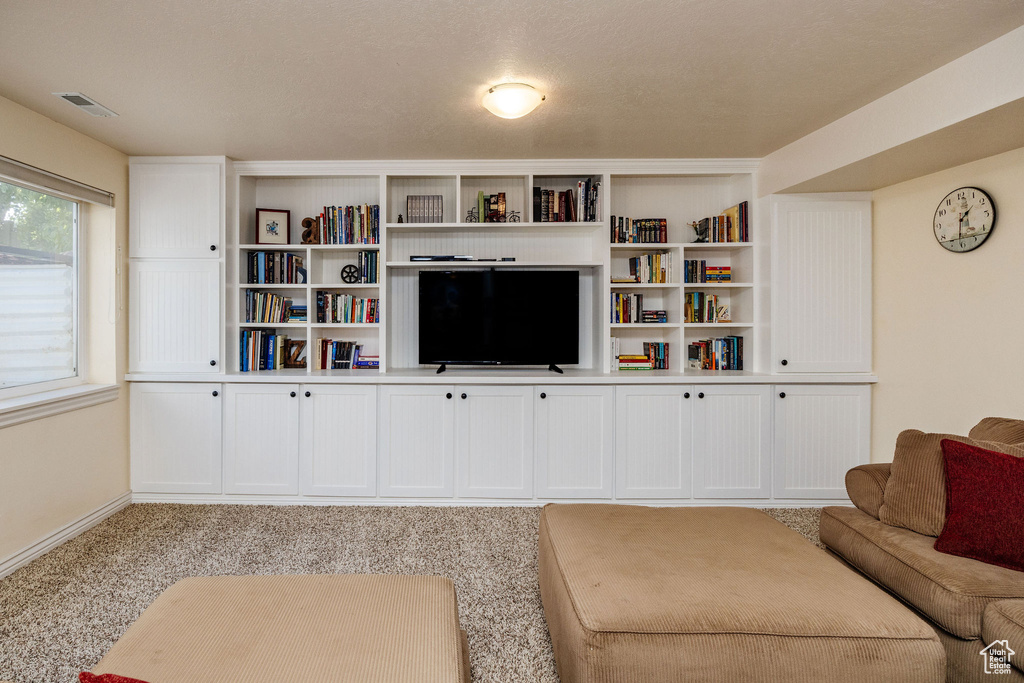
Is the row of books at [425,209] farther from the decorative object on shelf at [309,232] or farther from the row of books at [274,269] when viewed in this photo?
the row of books at [274,269]

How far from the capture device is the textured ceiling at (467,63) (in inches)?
71.6

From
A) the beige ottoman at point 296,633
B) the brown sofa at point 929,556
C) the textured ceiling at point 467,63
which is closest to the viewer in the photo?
the beige ottoman at point 296,633

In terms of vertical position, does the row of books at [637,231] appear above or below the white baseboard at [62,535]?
above

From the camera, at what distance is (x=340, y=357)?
377cm

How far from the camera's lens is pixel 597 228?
3.71 meters

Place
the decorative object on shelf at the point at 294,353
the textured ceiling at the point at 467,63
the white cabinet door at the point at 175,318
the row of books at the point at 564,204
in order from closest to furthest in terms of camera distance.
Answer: the textured ceiling at the point at 467,63 → the white cabinet door at the point at 175,318 → the row of books at the point at 564,204 → the decorative object on shelf at the point at 294,353

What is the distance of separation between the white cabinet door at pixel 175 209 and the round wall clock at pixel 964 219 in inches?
168

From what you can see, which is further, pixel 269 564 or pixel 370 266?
pixel 370 266

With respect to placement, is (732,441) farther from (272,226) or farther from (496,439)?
(272,226)

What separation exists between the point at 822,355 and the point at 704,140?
1573 millimetres

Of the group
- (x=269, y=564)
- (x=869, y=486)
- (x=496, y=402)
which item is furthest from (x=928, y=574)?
(x=269, y=564)

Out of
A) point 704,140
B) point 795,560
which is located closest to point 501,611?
point 795,560

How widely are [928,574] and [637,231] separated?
102 inches

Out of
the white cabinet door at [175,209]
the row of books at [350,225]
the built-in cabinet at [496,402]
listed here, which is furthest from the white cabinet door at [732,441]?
the white cabinet door at [175,209]
